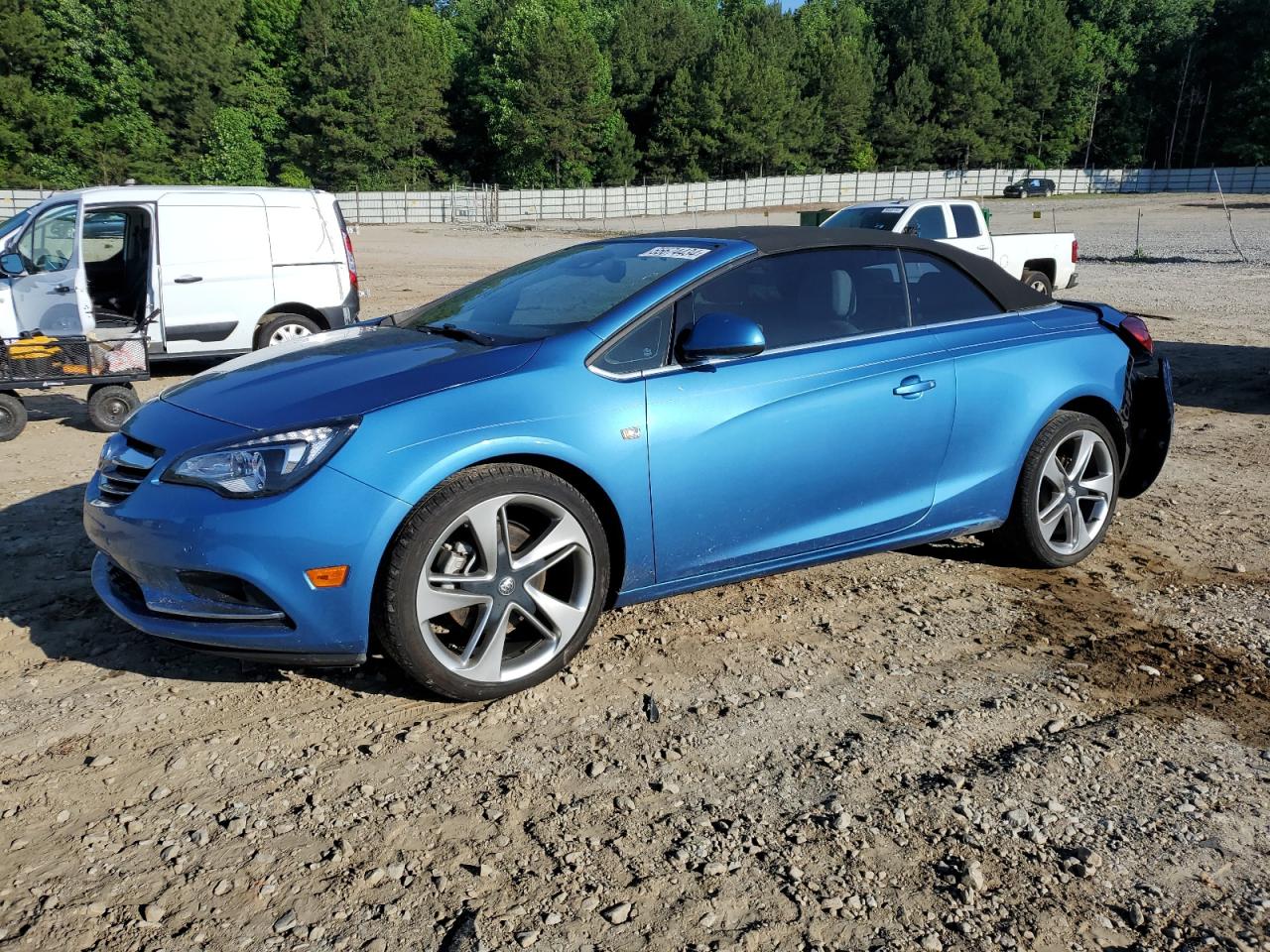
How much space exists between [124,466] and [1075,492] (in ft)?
13.3

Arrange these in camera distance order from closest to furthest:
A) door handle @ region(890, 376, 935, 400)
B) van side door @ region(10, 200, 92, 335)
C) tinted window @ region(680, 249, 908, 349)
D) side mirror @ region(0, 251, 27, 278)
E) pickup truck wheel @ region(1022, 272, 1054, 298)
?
1. tinted window @ region(680, 249, 908, 349)
2. door handle @ region(890, 376, 935, 400)
3. side mirror @ region(0, 251, 27, 278)
4. van side door @ region(10, 200, 92, 335)
5. pickup truck wheel @ region(1022, 272, 1054, 298)

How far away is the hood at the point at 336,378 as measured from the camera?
11.3 feet

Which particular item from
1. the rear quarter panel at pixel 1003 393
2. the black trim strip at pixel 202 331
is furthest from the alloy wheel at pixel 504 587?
the black trim strip at pixel 202 331

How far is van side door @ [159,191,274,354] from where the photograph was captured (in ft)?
32.0

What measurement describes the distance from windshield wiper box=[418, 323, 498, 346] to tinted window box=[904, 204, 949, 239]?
37.2ft

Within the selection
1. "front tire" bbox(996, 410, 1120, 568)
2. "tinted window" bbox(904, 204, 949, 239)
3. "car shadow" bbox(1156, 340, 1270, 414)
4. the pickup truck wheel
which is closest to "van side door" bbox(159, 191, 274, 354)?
"front tire" bbox(996, 410, 1120, 568)

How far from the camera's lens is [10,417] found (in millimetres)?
7844

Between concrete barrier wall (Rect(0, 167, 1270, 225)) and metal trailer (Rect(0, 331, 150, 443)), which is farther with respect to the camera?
concrete barrier wall (Rect(0, 167, 1270, 225))

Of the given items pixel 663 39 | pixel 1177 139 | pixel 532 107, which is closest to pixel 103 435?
pixel 532 107

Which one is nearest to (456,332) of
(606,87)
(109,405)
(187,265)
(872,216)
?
(109,405)

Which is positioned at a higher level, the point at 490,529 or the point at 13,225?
the point at 13,225

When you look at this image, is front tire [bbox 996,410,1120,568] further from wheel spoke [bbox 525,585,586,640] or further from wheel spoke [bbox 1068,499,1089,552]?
wheel spoke [bbox 525,585,586,640]

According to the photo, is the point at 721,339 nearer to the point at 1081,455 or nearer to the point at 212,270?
the point at 1081,455

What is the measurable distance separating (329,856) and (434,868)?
0.29 m
